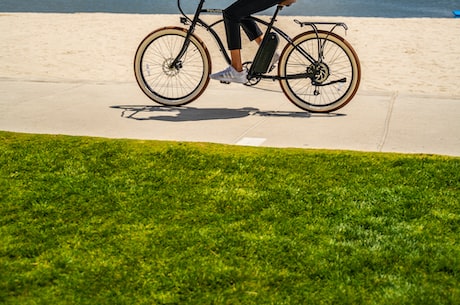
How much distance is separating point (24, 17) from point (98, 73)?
8.71 metres

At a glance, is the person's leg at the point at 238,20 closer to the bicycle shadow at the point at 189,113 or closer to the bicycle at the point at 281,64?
the bicycle at the point at 281,64

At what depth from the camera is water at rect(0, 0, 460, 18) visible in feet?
86.5

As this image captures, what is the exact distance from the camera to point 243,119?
719 cm

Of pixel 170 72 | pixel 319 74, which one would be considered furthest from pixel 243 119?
pixel 170 72

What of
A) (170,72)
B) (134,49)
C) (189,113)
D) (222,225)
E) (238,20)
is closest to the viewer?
(222,225)

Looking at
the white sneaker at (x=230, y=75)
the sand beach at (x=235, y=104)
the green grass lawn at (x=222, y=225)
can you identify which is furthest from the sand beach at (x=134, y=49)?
the green grass lawn at (x=222, y=225)

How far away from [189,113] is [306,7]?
21.7 metres

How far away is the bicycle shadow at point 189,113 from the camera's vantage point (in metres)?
7.30

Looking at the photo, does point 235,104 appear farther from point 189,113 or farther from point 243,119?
point 243,119

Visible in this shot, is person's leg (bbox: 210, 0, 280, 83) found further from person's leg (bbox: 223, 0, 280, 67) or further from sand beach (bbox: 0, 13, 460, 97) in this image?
sand beach (bbox: 0, 13, 460, 97)

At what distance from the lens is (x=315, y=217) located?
475cm

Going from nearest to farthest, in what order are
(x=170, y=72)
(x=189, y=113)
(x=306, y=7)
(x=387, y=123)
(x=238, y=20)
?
(x=387, y=123)
(x=238, y=20)
(x=189, y=113)
(x=170, y=72)
(x=306, y=7)

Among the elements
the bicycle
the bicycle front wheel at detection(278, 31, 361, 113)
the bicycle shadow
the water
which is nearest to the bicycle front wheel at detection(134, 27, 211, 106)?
the bicycle

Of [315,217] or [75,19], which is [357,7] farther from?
[315,217]
